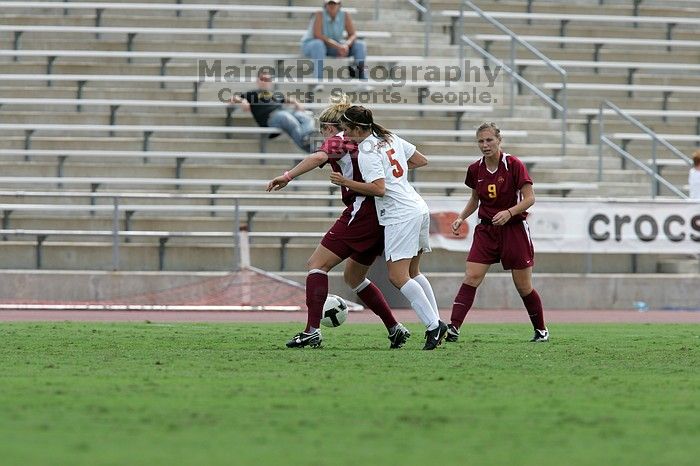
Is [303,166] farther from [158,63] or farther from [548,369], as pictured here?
[158,63]

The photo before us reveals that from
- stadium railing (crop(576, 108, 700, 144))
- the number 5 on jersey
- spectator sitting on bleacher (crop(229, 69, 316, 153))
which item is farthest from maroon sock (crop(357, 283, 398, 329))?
stadium railing (crop(576, 108, 700, 144))

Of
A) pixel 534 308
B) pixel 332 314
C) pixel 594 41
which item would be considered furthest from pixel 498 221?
pixel 594 41

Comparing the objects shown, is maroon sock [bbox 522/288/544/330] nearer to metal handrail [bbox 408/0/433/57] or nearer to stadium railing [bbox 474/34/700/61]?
metal handrail [bbox 408/0/433/57]

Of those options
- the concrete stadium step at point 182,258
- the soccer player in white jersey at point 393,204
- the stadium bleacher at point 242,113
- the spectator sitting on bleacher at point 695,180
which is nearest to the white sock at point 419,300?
the soccer player in white jersey at point 393,204

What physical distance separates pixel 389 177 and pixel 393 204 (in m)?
0.21

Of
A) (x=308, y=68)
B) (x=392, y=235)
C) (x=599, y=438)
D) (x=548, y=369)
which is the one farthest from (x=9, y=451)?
(x=308, y=68)

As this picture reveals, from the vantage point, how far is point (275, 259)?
1909 centimetres

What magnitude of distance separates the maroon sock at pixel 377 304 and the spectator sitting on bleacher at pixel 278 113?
9907 millimetres

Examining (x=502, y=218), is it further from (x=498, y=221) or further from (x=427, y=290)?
(x=427, y=290)

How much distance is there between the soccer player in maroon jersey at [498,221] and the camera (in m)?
11.4

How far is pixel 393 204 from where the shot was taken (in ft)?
34.5

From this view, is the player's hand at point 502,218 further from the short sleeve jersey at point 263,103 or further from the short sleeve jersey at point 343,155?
the short sleeve jersey at point 263,103

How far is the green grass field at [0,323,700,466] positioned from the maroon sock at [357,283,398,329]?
24 centimetres

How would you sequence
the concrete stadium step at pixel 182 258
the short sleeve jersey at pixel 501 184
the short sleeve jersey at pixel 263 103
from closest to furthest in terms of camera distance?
the short sleeve jersey at pixel 501 184, the concrete stadium step at pixel 182 258, the short sleeve jersey at pixel 263 103
